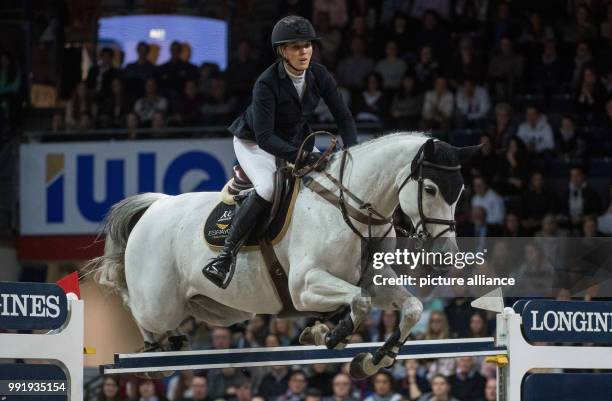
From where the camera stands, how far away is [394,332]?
6.19m

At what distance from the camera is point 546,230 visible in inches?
426

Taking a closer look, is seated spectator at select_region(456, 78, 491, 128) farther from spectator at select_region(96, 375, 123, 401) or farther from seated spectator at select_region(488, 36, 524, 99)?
spectator at select_region(96, 375, 123, 401)

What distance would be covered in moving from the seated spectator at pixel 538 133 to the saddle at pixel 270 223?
5612mm

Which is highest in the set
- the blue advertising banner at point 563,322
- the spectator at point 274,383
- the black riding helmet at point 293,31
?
the black riding helmet at point 293,31

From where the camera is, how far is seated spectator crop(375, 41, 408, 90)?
13.2m

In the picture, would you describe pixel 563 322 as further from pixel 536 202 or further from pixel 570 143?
pixel 570 143

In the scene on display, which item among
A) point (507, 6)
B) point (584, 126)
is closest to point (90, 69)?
point (507, 6)

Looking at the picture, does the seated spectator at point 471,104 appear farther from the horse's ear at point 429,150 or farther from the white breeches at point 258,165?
the horse's ear at point 429,150

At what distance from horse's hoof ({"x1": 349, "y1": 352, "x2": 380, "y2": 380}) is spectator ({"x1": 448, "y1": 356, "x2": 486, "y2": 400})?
360 cm

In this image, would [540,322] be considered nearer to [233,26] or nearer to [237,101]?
[237,101]

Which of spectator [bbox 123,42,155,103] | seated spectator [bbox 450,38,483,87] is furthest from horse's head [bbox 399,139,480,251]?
spectator [bbox 123,42,155,103]

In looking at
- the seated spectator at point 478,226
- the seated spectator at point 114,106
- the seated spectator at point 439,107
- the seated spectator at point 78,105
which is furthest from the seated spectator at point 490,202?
the seated spectator at point 78,105

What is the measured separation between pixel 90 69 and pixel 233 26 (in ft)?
5.87

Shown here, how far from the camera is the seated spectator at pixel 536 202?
36.7 ft
